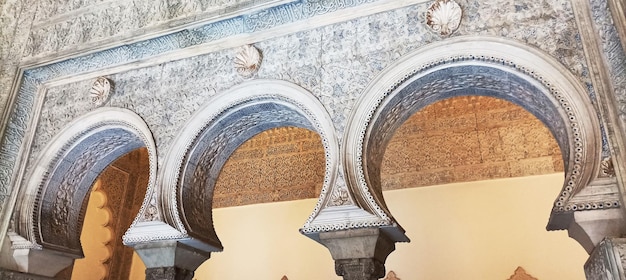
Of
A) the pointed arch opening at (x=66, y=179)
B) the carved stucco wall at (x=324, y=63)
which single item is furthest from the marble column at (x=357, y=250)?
the pointed arch opening at (x=66, y=179)

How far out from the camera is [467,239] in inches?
189

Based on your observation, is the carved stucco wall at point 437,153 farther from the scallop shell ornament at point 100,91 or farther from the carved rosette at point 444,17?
the carved rosette at point 444,17

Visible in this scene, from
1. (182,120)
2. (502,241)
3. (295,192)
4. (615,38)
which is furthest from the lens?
(295,192)

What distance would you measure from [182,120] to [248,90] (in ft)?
1.83

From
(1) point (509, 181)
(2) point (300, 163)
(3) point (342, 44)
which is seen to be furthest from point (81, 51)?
(1) point (509, 181)

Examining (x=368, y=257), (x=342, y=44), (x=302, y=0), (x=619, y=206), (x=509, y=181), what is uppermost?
(x=302, y=0)

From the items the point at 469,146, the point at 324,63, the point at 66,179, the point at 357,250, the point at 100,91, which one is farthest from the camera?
the point at 469,146

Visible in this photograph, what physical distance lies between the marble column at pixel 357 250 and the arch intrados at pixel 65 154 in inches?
67.0

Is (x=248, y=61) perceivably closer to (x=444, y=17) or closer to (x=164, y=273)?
(x=444, y=17)

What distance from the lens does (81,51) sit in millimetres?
3957

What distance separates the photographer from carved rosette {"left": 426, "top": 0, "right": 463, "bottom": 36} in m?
2.97

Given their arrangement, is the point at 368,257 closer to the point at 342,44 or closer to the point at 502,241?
the point at 342,44

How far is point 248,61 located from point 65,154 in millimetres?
1729

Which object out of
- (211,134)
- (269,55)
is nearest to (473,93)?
(269,55)
